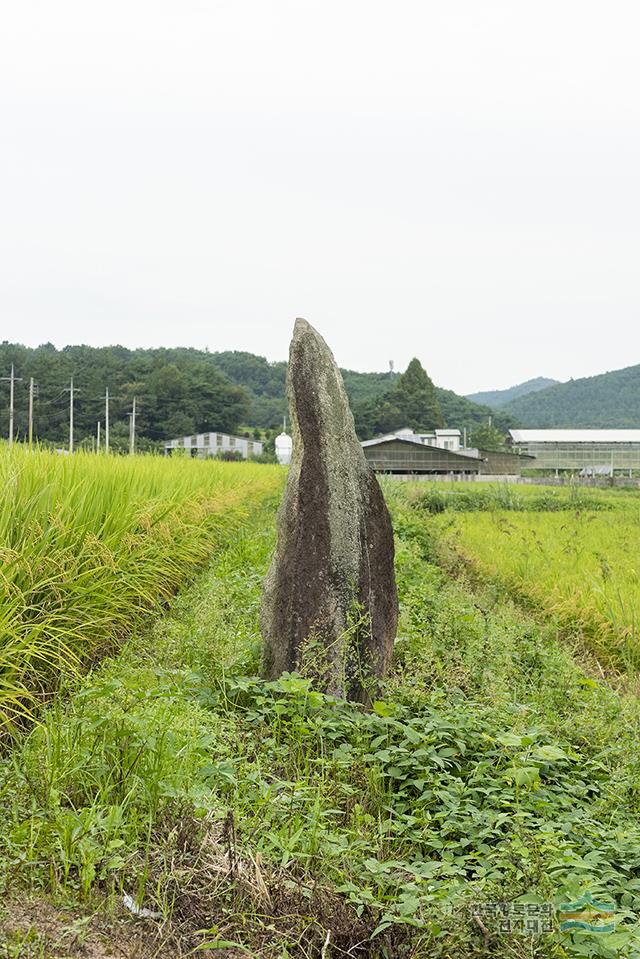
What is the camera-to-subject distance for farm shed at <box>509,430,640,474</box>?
180ft

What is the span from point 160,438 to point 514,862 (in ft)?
153

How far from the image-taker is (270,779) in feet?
13.0

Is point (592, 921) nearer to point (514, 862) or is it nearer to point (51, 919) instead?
point (514, 862)

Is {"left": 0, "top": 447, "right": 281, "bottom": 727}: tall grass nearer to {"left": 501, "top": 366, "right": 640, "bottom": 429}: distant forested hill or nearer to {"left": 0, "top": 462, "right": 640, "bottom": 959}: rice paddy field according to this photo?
{"left": 0, "top": 462, "right": 640, "bottom": 959}: rice paddy field

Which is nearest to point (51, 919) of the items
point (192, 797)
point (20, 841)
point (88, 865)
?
point (88, 865)

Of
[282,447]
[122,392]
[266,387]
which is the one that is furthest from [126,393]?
[266,387]

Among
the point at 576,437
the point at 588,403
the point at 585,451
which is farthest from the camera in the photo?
the point at 588,403

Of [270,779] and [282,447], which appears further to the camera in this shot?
[282,447]

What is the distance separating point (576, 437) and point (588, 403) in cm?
5253

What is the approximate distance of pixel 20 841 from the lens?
3.15 metres

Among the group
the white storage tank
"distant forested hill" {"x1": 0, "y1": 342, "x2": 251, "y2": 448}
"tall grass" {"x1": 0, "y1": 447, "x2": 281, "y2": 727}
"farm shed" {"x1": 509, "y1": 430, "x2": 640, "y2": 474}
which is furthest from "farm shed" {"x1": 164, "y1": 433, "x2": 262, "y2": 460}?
"tall grass" {"x1": 0, "y1": 447, "x2": 281, "y2": 727}

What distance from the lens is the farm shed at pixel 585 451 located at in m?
54.9

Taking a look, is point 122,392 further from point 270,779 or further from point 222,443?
point 270,779

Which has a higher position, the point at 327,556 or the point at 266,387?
the point at 266,387
